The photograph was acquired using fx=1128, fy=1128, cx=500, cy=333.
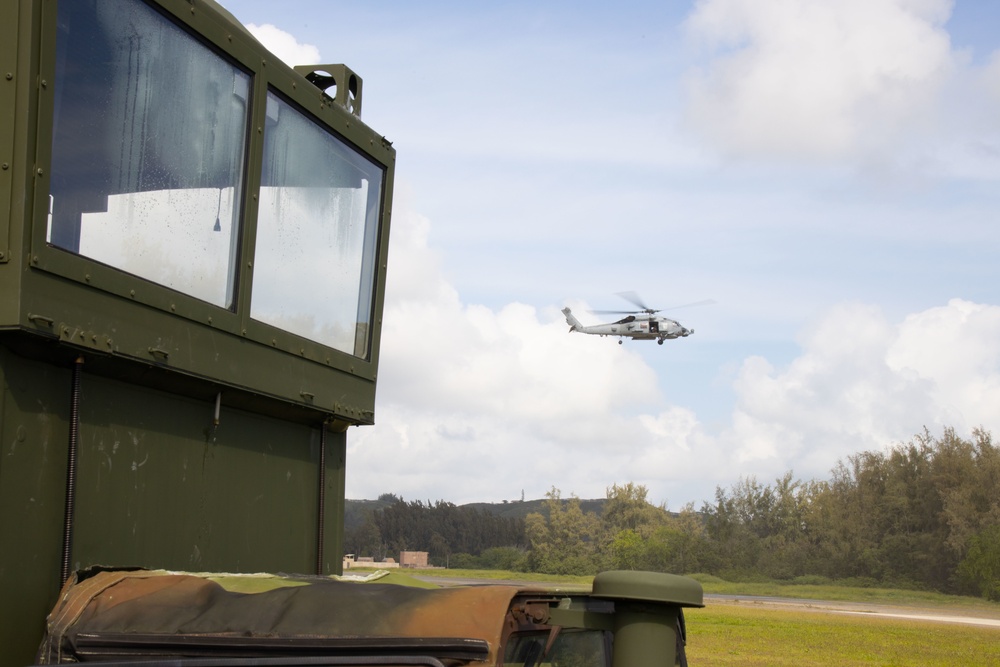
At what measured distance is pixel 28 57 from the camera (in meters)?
3.01

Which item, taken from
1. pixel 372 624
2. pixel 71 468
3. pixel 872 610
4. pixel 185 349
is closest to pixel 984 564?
pixel 872 610

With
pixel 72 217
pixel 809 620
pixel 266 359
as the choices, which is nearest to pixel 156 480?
pixel 266 359

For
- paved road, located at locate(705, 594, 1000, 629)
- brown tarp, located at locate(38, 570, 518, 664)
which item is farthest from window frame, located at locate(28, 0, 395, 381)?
paved road, located at locate(705, 594, 1000, 629)

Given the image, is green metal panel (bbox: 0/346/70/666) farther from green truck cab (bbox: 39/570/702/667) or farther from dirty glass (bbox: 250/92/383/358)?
dirty glass (bbox: 250/92/383/358)

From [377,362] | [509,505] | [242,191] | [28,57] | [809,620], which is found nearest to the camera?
[28,57]

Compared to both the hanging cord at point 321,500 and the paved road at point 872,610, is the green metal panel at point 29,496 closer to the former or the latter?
the hanging cord at point 321,500

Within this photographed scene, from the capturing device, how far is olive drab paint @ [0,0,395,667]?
119 inches

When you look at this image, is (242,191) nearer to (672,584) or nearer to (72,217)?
(72,217)

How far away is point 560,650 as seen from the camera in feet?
8.61

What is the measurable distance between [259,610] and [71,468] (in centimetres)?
83

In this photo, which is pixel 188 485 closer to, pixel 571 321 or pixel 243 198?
pixel 243 198

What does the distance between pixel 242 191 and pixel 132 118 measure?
0.49 m

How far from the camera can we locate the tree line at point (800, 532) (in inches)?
2468

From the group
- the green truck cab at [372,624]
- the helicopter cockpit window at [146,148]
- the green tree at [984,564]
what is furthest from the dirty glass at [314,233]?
the green tree at [984,564]
